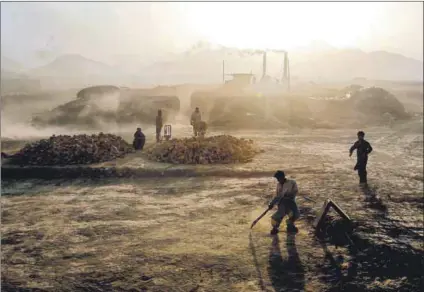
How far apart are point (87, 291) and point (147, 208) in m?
3.86

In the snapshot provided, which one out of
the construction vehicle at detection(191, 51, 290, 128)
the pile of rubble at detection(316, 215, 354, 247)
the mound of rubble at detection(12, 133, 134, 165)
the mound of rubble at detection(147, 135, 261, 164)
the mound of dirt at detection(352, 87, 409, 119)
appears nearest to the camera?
the pile of rubble at detection(316, 215, 354, 247)

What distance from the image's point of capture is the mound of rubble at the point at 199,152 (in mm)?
14014

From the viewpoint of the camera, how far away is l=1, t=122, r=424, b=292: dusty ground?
6066 mm

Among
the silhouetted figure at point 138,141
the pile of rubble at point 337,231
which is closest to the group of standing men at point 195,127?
the silhouetted figure at point 138,141

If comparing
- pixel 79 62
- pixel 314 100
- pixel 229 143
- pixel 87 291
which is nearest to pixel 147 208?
pixel 87 291

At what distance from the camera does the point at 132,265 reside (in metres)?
6.47

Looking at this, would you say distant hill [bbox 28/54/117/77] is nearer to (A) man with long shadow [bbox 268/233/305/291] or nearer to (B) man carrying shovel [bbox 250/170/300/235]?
(B) man carrying shovel [bbox 250/170/300/235]

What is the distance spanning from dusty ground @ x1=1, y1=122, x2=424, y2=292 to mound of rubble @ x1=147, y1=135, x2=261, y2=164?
1.37 m

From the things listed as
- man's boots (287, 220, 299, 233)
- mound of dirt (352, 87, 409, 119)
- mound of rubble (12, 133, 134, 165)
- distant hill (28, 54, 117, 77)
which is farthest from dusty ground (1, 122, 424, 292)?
distant hill (28, 54, 117, 77)

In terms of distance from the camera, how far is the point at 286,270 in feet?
20.7

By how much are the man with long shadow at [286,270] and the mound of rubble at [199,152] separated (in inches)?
275

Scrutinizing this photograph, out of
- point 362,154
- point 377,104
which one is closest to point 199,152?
point 362,154

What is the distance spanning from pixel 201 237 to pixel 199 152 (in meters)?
6.75

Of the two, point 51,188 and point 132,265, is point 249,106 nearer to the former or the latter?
point 51,188
